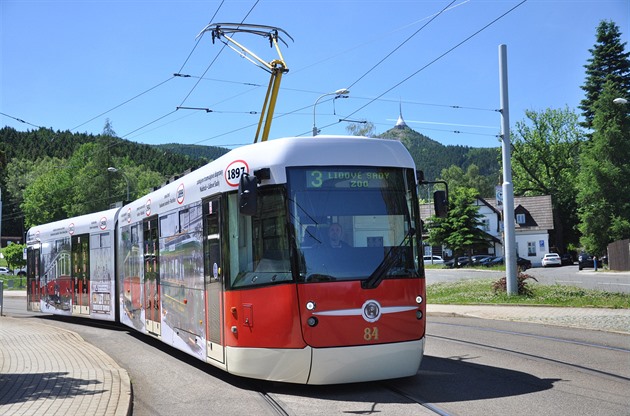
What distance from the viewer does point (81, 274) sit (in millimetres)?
19641

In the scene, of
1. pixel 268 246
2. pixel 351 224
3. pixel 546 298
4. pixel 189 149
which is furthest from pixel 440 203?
pixel 189 149

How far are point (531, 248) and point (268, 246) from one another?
237 feet

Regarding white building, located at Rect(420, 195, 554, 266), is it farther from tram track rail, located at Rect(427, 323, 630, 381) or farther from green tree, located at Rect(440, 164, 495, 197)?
tram track rail, located at Rect(427, 323, 630, 381)

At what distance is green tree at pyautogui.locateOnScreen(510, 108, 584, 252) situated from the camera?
79562 millimetres

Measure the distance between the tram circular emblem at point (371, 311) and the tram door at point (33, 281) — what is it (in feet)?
59.1

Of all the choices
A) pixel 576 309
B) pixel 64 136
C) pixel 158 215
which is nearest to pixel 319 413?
pixel 158 215

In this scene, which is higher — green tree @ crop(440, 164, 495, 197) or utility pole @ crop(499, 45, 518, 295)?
green tree @ crop(440, 164, 495, 197)

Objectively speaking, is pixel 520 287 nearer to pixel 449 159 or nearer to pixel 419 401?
pixel 419 401

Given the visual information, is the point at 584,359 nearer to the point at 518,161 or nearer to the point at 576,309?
the point at 576,309

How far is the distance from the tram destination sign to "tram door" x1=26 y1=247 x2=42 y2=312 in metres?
17.6

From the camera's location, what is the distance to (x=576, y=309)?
60.2ft

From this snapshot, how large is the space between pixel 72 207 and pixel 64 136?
5638cm

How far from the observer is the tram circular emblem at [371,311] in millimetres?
7992

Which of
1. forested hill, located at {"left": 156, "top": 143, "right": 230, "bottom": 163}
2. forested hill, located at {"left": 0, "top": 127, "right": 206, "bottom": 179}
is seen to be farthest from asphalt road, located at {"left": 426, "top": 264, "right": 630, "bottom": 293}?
forested hill, located at {"left": 0, "top": 127, "right": 206, "bottom": 179}
